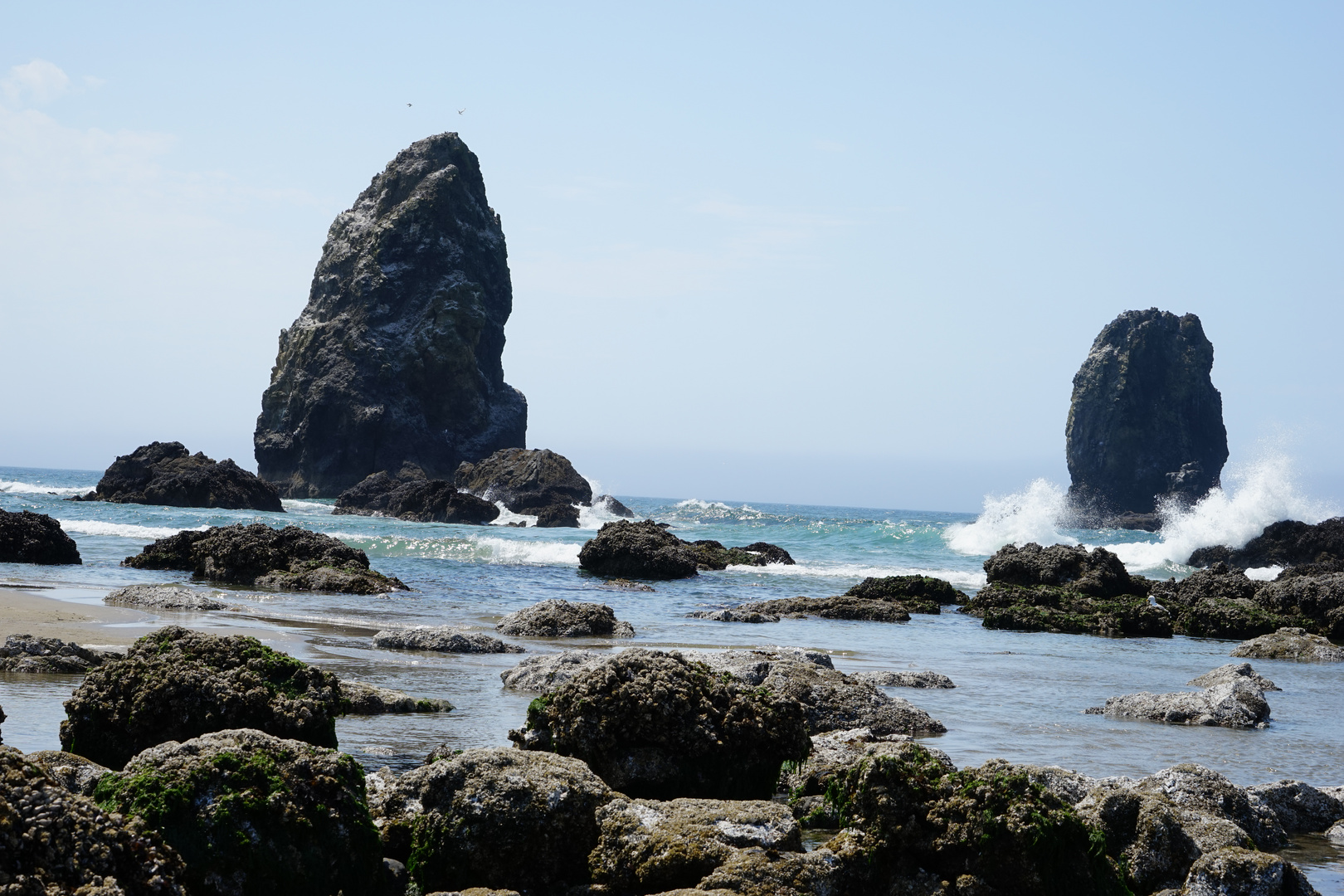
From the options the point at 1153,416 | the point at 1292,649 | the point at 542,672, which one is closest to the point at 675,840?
the point at 542,672

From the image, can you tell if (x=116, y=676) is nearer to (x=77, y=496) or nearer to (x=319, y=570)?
(x=319, y=570)

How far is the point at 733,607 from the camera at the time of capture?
67.5 ft

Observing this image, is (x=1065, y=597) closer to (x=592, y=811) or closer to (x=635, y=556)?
(x=635, y=556)

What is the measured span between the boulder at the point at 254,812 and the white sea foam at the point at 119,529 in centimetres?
2961

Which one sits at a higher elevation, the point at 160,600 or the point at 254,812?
the point at 254,812

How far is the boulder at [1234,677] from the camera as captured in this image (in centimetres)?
1219

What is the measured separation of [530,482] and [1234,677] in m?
47.1

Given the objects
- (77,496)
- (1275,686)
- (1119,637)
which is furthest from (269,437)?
(1275,686)

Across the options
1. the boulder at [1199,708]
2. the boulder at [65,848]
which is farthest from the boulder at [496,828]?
the boulder at [1199,708]

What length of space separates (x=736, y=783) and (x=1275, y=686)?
9338mm

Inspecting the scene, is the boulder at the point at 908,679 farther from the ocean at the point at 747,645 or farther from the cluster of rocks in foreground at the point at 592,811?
the cluster of rocks in foreground at the point at 592,811

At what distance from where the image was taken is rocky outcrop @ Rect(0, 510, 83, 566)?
21.6 metres

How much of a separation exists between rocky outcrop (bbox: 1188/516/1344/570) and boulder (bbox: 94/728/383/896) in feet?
112

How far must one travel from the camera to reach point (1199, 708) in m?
9.95
